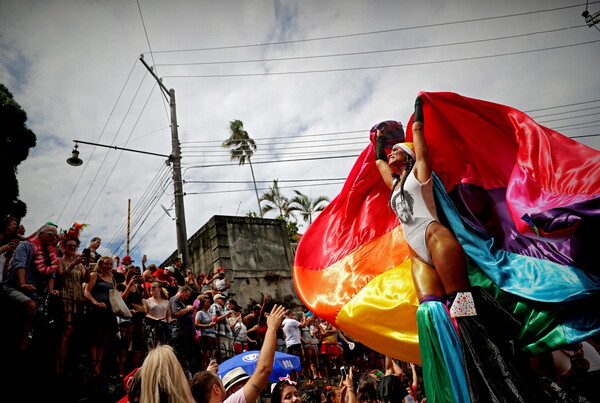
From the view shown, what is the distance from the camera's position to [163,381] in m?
1.94

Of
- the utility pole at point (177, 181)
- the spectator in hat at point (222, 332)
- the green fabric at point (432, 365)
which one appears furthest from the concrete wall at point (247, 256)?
the green fabric at point (432, 365)

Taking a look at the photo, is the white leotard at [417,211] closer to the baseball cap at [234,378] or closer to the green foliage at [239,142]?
the baseball cap at [234,378]

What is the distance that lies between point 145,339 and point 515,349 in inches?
209

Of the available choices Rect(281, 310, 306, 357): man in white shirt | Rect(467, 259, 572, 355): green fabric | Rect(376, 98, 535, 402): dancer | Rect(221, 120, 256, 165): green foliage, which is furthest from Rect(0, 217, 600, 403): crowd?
Rect(221, 120, 256, 165): green foliage

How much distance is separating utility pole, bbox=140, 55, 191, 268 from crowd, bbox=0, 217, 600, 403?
7.83 ft

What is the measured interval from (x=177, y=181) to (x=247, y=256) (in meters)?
4.27

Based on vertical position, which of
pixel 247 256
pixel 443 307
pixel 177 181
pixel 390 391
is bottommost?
pixel 390 391

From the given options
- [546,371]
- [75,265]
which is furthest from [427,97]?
[75,265]

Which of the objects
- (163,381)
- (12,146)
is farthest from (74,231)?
(12,146)

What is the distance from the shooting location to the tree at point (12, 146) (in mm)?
12125

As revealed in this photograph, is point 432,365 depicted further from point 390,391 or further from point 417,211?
point 417,211

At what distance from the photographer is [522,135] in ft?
12.5

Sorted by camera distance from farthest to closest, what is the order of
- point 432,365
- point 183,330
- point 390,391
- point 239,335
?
1. point 239,335
2. point 183,330
3. point 390,391
4. point 432,365

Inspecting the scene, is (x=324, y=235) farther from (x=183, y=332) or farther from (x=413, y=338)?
(x=183, y=332)
